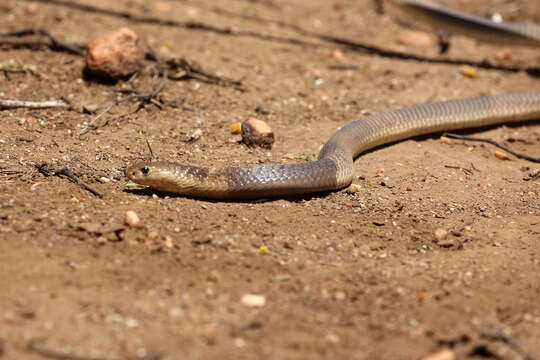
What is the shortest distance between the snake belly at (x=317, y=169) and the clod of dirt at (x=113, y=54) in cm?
181

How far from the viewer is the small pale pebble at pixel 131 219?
3549 mm

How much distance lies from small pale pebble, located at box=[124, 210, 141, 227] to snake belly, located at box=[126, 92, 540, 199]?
1.46ft

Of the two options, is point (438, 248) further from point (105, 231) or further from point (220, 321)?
point (105, 231)

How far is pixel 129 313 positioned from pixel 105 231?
805 millimetres

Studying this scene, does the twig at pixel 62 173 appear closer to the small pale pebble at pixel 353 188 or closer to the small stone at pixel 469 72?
the small pale pebble at pixel 353 188

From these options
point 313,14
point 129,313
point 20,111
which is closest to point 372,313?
point 129,313

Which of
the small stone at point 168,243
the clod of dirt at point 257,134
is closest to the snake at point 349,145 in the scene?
the clod of dirt at point 257,134

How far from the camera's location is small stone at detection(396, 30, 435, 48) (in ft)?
25.1

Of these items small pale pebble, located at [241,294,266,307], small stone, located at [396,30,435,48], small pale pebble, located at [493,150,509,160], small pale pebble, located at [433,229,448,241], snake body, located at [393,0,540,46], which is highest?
snake body, located at [393,0,540,46]

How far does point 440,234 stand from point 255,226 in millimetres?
1327

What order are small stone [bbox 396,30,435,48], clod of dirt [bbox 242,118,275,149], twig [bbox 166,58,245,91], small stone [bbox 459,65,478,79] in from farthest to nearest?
1. small stone [bbox 396,30,435,48]
2. small stone [bbox 459,65,478,79]
3. twig [bbox 166,58,245,91]
4. clod of dirt [bbox 242,118,275,149]

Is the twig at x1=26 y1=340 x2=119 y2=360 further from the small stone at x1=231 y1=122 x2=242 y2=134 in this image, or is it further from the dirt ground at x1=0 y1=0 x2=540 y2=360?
the small stone at x1=231 y1=122 x2=242 y2=134

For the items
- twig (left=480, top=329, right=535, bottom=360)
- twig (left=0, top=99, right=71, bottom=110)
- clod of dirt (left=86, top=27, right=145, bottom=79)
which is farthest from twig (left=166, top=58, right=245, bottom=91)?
twig (left=480, top=329, right=535, bottom=360)

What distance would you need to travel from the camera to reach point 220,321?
2.83 m
